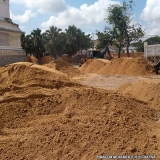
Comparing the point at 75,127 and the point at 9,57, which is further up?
the point at 9,57

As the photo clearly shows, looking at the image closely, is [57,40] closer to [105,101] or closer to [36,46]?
[36,46]

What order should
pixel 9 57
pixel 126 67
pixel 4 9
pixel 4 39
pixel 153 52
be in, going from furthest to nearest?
pixel 153 52, pixel 4 9, pixel 4 39, pixel 9 57, pixel 126 67

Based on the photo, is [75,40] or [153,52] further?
[75,40]

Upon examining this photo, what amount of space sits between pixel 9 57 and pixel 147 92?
46.4 ft

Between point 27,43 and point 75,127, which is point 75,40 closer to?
point 27,43

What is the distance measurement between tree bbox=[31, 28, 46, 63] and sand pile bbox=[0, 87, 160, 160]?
34.9 metres

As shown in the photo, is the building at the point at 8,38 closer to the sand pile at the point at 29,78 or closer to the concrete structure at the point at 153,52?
the sand pile at the point at 29,78

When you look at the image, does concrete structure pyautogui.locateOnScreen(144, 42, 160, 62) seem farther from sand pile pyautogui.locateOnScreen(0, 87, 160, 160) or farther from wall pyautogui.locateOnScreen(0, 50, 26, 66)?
sand pile pyautogui.locateOnScreen(0, 87, 160, 160)

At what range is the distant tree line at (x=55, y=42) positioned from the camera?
130ft

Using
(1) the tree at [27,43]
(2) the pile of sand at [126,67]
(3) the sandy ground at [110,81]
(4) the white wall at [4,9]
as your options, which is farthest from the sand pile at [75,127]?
(1) the tree at [27,43]

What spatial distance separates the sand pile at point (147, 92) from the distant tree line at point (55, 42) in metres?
32.8

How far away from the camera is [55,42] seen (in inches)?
1604

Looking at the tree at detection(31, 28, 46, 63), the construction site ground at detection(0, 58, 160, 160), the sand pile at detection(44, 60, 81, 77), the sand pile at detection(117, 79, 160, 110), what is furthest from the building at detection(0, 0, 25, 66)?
the tree at detection(31, 28, 46, 63)

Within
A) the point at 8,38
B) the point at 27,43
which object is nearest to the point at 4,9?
the point at 8,38
